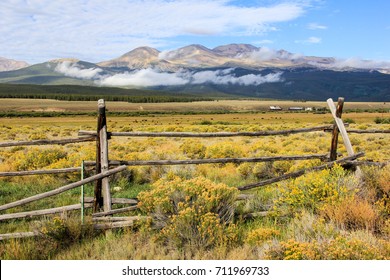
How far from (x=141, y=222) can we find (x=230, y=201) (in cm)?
136

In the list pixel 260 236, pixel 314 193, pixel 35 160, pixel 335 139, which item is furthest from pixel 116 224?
pixel 35 160

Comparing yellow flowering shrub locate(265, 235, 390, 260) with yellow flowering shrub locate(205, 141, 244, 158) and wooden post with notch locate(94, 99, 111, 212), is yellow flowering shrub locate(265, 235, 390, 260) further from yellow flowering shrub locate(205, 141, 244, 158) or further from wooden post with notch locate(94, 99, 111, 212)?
yellow flowering shrub locate(205, 141, 244, 158)

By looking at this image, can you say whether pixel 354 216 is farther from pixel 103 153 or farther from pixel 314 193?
pixel 103 153

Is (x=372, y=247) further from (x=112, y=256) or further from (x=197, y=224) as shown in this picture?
(x=112, y=256)

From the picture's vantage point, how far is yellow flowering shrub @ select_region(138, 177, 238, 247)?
185 inches

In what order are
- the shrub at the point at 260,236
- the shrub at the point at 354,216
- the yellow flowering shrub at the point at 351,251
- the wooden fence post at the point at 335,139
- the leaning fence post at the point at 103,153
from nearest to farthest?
1. the yellow flowering shrub at the point at 351,251
2. the shrub at the point at 260,236
3. the shrub at the point at 354,216
4. the leaning fence post at the point at 103,153
5. the wooden fence post at the point at 335,139

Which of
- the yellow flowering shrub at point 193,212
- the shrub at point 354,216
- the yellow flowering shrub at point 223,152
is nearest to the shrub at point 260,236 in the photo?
the yellow flowering shrub at point 193,212

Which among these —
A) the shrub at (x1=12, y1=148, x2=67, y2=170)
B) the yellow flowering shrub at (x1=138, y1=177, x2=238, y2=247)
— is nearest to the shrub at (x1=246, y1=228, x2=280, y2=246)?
the yellow flowering shrub at (x1=138, y1=177, x2=238, y2=247)

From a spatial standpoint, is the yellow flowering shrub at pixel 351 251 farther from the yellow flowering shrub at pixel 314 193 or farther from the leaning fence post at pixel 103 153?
the leaning fence post at pixel 103 153

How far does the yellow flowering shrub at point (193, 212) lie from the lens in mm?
4711

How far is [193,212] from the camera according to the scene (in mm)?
4875

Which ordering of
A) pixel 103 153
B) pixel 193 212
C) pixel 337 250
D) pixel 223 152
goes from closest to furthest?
pixel 337 250 → pixel 193 212 → pixel 103 153 → pixel 223 152

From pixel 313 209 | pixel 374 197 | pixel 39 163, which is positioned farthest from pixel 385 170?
pixel 39 163

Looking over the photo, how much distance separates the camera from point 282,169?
10.2m
